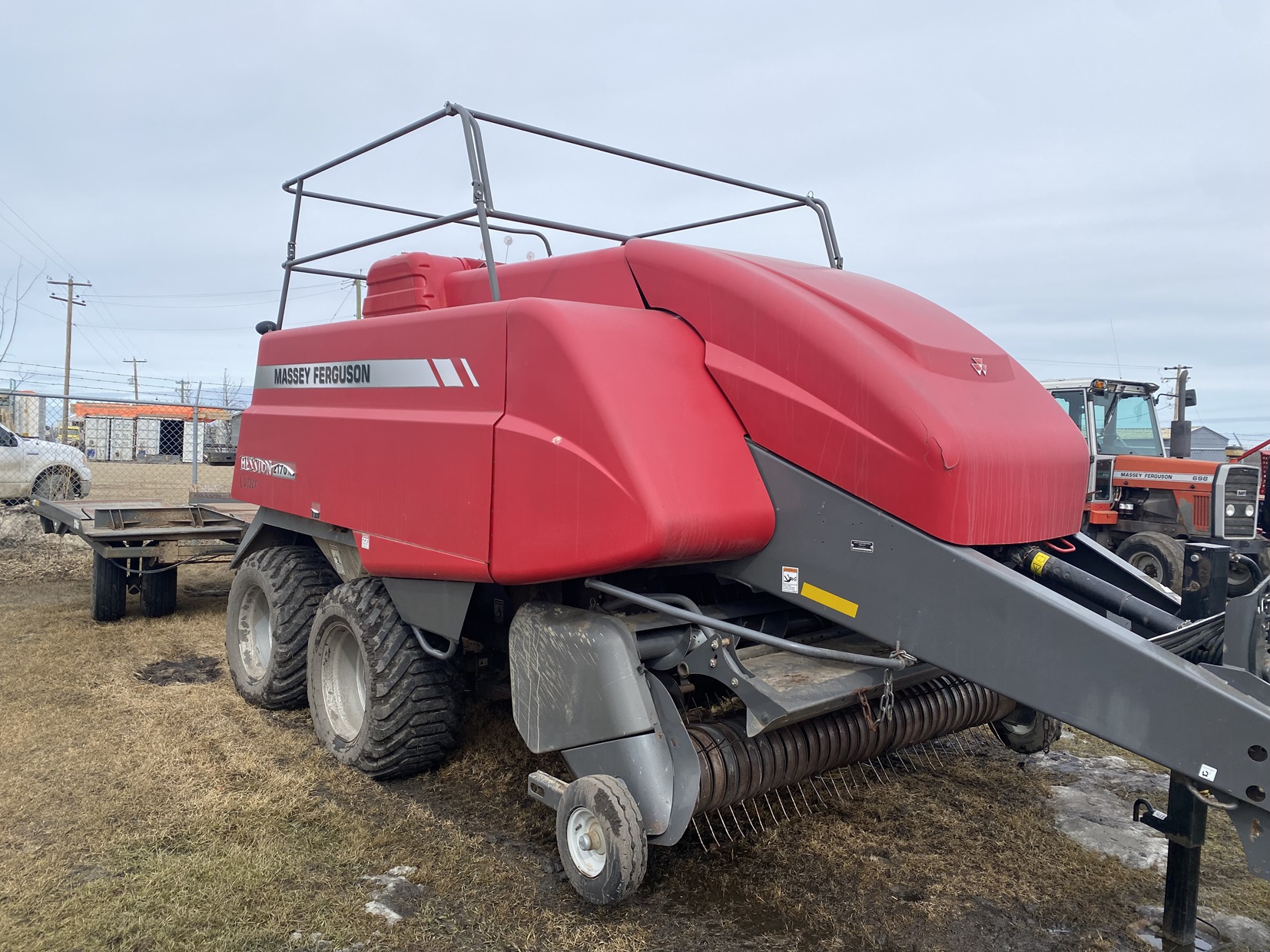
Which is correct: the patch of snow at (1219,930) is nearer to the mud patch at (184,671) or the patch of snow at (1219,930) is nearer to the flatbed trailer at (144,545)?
the mud patch at (184,671)

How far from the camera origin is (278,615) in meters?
4.88

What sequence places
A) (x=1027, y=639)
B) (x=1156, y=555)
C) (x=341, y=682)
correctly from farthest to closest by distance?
(x=1156, y=555) → (x=341, y=682) → (x=1027, y=639)

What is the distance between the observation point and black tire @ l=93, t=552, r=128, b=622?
7.02 m

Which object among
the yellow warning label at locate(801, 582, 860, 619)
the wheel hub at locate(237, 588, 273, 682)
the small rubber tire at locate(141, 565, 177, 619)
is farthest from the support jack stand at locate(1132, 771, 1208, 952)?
the small rubber tire at locate(141, 565, 177, 619)

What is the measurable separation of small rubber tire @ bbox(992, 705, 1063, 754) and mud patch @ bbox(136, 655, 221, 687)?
441cm

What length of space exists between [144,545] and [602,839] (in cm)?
549

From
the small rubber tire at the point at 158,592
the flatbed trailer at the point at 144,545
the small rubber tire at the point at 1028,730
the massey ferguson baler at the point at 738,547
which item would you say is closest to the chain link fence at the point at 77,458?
the flatbed trailer at the point at 144,545

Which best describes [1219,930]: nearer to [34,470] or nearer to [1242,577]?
[1242,577]

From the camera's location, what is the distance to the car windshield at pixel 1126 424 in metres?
10.4

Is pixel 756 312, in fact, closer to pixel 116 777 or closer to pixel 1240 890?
pixel 1240 890

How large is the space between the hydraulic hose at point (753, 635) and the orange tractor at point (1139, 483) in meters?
7.51

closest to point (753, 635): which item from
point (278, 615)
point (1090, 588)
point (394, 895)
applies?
point (1090, 588)

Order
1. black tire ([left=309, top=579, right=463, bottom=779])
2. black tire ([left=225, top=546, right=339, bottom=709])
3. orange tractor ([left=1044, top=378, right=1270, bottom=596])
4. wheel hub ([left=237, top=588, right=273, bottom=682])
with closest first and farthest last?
black tire ([left=309, top=579, right=463, bottom=779]), black tire ([left=225, top=546, right=339, bottom=709]), wheel hub ([left=237, top=588, right=273, bottom=682]), orange tractor ([left=1044, top=378, right=1270, bottom=596])

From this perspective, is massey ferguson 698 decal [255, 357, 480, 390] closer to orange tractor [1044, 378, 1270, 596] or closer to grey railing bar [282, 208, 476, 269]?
grey railing bar [282, 208, 476, 269]
